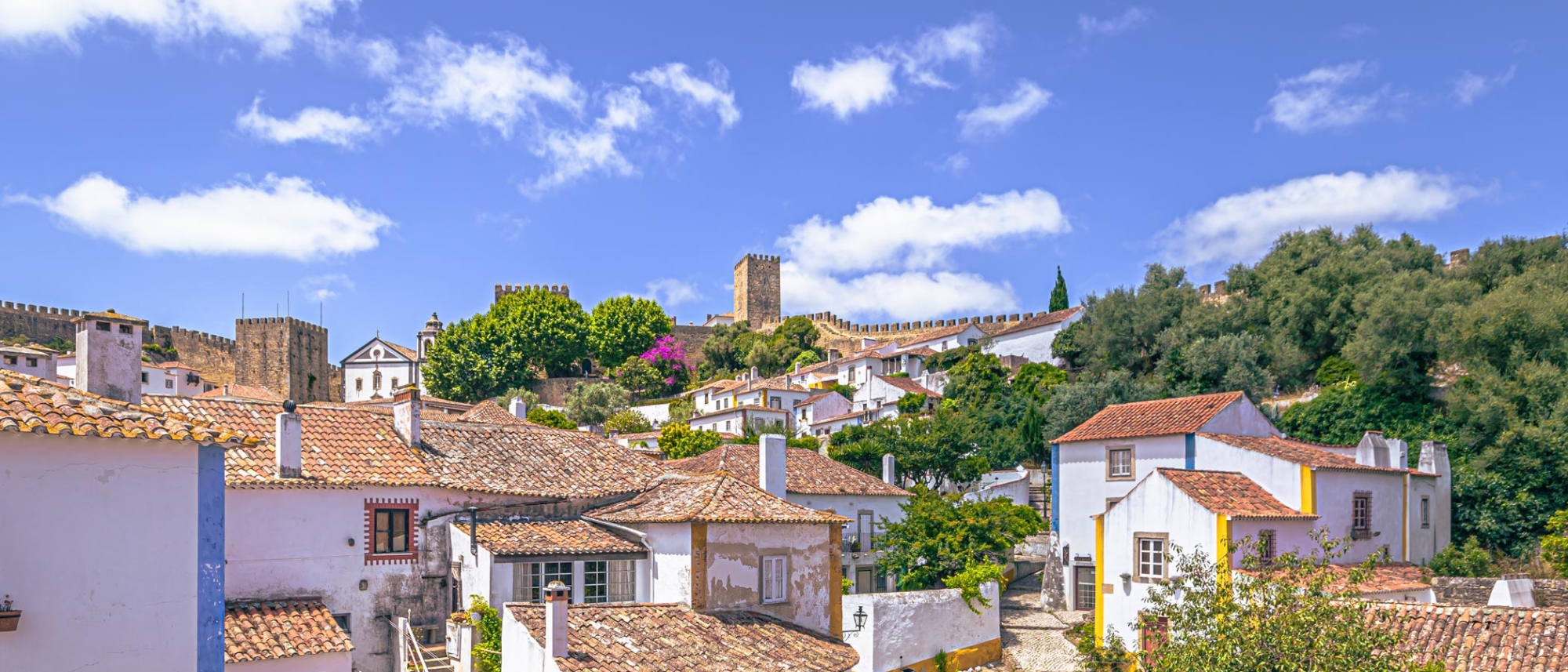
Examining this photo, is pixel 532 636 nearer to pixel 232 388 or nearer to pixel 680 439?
pixel 680 439

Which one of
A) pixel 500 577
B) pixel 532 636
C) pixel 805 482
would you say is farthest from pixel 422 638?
pixel 805 482

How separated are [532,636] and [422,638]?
6827mm

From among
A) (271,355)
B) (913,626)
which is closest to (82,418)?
(913,626)

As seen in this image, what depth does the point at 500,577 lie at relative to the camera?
2108 centimetres

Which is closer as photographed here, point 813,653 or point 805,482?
point 813,653

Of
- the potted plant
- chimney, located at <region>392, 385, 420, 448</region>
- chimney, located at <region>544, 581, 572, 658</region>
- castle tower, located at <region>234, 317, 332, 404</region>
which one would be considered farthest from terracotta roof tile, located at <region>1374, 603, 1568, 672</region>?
castle tower, located at <region>234, 317, 332, 404</region>

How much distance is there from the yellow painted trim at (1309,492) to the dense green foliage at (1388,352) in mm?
10868

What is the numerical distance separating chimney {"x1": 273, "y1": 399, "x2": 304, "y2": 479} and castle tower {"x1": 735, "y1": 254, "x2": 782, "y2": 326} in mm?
94337

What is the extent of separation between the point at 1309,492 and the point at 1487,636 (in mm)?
12389

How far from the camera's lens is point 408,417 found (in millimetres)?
23656

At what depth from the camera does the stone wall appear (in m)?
23.0

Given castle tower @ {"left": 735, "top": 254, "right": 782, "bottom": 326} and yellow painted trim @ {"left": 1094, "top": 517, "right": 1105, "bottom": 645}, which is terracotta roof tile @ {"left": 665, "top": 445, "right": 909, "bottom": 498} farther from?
castle tower @ {"left": 735, "top": 254, "right": 782, "bottom": 326}

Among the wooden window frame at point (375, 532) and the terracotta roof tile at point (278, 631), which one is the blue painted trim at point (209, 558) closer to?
the terracotta roof tile at point (278, 631)

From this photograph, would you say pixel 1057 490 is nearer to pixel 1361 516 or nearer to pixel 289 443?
pixel 1361 516
